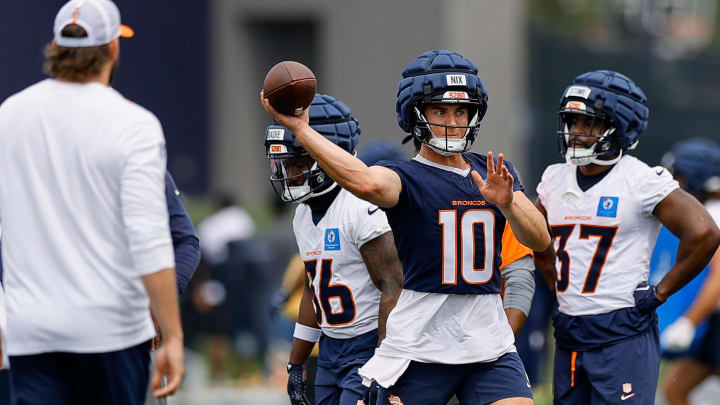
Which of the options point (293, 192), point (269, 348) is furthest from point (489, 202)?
point (269, 348)

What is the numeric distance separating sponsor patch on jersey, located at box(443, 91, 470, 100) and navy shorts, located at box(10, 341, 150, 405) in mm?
1671

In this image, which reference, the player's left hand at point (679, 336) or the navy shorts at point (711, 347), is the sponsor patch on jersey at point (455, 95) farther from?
the navy shorts at point (711, 347)

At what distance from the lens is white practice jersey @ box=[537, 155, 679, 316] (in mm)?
5516

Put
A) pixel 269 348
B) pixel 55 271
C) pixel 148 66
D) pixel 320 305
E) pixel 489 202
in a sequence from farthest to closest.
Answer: pixel 148 66 < pixel 269 348 < pixel 320 305 < pixel 489 202 < pixel 55 271

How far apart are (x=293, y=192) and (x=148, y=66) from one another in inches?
599

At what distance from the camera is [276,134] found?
5.53m

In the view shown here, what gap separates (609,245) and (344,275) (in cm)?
126

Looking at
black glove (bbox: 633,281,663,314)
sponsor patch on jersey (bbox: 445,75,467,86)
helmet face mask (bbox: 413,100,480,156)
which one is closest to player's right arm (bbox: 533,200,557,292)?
black glove (bbox: 633,281,663,314)

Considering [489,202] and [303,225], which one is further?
[303,225]

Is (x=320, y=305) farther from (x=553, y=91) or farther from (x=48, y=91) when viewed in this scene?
(x=553, y=91)

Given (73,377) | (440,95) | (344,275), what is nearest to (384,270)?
(344,275)

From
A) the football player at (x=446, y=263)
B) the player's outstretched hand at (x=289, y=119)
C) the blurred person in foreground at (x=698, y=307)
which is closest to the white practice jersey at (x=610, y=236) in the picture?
the football player at (x=446, y=263)

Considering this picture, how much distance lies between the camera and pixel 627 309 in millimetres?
5512

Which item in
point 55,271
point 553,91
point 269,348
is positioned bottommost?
point 269,348
